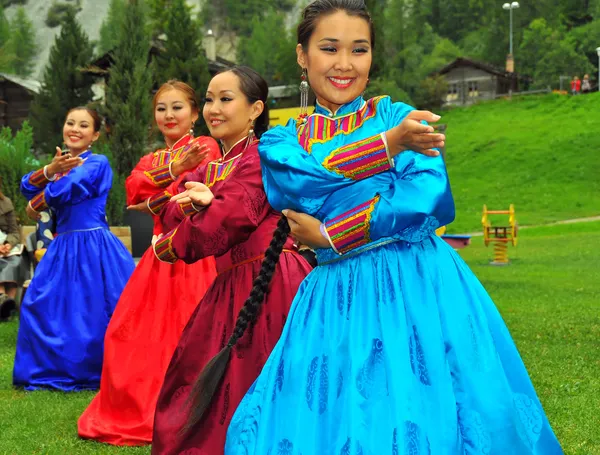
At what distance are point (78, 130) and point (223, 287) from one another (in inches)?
126

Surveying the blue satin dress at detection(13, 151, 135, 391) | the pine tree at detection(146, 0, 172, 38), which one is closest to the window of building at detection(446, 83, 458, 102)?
the pine tree at detection(146, 0, 172, 38)

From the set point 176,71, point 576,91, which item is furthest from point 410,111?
point 576,91

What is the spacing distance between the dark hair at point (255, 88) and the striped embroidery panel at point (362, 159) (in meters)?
1.44

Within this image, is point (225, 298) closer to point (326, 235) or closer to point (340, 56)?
point (326, 235)

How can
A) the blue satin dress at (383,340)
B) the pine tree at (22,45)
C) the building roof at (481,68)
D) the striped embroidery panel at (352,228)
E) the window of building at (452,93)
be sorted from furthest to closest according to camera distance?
the pine tree at (22,45) → the window of building at (452,93) → the building roof at (481,68) → the striped embroidery panel at (352,228) → the blue satin dress at (383,340)

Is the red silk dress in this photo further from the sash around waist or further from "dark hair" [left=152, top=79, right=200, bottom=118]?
the sash around waist

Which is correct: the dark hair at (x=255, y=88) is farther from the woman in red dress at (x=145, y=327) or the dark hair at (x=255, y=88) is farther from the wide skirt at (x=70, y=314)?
the wide skirt at (x=70, y=314)

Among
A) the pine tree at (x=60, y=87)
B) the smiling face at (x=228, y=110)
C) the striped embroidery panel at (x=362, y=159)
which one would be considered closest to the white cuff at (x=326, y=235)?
the striped embroidery panel at (x=362, y=159)

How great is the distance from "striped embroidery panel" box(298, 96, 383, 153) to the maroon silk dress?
0.57 meters

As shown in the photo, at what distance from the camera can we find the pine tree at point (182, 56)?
103 feet

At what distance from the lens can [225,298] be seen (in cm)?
395

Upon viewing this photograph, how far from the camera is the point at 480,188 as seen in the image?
117ft

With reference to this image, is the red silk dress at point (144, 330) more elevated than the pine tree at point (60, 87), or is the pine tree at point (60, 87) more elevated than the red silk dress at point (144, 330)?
the pine tree at point (60, 87)

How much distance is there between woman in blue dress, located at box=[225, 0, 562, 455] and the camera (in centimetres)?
274
